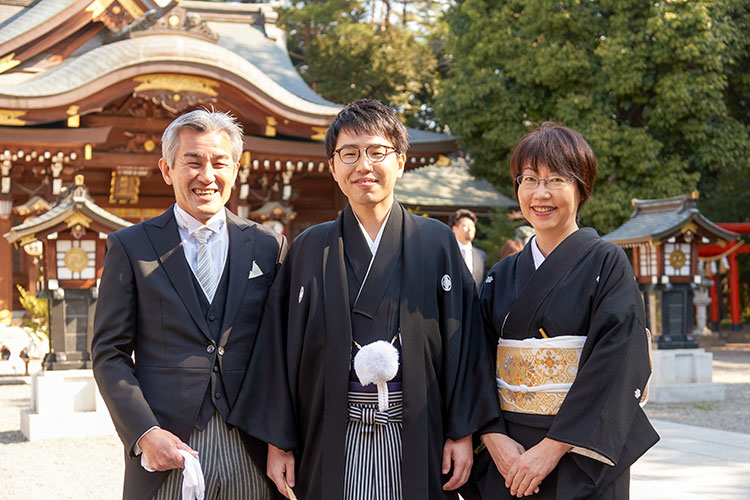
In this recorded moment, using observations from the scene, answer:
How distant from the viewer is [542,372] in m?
2.27

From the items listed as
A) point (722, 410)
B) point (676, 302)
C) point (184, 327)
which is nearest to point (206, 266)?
point (184, 327)

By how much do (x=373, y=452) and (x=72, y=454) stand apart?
159 inches

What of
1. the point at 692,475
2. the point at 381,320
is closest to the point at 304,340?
the point at 381,320

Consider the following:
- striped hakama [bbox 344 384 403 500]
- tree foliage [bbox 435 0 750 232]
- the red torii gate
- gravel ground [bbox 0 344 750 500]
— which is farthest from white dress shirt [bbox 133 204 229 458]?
the red torii gate

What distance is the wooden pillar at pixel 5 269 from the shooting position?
9.91 meters

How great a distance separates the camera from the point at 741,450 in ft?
17.3

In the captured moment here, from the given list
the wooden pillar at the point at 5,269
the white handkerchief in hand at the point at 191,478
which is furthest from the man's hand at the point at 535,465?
the wooden pillar at the point at 5,269

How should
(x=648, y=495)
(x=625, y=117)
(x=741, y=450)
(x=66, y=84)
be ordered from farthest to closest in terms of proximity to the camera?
(x=625, y=117) < (x=66, y=84) < (x=741, y=450) < (x=648, y=495)

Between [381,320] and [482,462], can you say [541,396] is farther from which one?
[381,320]

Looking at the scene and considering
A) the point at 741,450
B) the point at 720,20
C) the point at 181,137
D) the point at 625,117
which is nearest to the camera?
the point at 181,137

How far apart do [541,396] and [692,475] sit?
285 cm

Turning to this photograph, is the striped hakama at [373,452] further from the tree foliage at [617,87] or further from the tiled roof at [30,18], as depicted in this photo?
the tree foliage at [617,87]

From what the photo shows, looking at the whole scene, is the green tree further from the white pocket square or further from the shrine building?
the white pocket square

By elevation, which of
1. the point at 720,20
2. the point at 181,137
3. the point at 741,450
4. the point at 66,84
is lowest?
the point at 741,450
